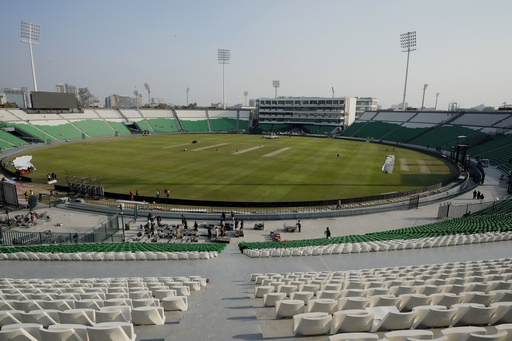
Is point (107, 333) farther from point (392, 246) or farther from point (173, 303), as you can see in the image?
point (392, 246)

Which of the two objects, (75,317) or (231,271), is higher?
(75,317)

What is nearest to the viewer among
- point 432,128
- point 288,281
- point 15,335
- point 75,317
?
point 15,335

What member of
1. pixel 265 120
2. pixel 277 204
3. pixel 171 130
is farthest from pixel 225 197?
pixel 265 120

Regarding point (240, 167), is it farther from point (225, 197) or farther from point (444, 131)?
point (444, 131)

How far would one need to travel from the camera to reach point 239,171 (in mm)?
44094

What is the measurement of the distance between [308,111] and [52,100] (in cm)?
8859

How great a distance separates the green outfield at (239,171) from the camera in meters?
35.2

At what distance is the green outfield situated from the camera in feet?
115

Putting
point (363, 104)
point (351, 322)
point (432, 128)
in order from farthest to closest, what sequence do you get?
point (363, 104)
point (432, 128)
point (351, 322)

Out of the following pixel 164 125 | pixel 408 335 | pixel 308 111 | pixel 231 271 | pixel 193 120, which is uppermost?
pixel 308 111

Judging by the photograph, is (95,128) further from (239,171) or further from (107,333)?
(107,333)

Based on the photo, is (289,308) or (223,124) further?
(223,124)

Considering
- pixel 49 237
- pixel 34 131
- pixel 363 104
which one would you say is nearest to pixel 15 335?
pixel 49 237

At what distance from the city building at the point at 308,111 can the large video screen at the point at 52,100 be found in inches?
2791
